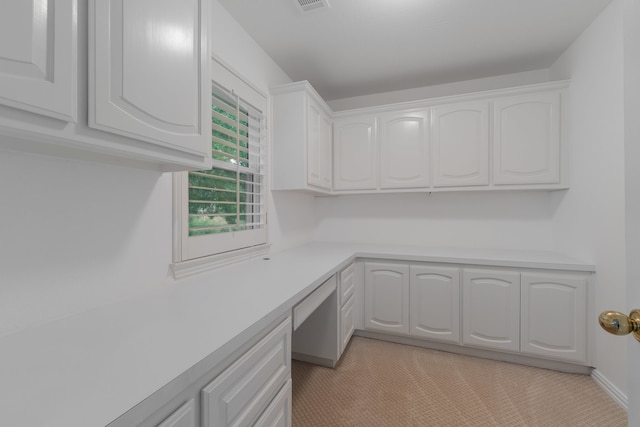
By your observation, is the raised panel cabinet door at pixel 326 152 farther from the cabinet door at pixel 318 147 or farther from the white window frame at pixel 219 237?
the white window frame at pixel 219 237

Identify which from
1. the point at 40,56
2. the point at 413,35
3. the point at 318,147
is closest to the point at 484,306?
the point at 318,147

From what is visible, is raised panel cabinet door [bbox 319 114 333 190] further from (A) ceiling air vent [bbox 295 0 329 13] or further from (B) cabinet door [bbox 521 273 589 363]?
(B) cabinet door [bbox 521 273 589 363]

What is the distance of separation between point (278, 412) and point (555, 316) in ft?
6.62

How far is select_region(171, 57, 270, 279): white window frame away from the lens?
4.49ft

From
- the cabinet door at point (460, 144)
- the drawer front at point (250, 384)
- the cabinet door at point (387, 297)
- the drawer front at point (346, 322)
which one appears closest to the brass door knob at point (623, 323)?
the drawer front at point (250, 384)

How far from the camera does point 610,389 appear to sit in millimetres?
1714

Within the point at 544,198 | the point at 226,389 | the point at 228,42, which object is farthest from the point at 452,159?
the point at 226,389

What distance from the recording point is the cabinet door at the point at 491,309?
2033mm

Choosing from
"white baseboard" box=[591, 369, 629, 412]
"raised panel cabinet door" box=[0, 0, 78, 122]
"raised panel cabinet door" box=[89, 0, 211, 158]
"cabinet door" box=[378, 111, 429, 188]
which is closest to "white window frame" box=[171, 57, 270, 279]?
"raised panel cabinet door" box=[89, 0, 211, 158]

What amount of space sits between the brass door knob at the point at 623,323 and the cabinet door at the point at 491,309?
169cm

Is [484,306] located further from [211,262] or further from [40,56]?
[40,56]

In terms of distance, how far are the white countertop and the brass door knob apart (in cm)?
88

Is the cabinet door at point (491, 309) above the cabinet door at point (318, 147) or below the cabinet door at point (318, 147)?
below

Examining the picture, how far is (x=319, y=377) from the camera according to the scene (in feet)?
6.31
